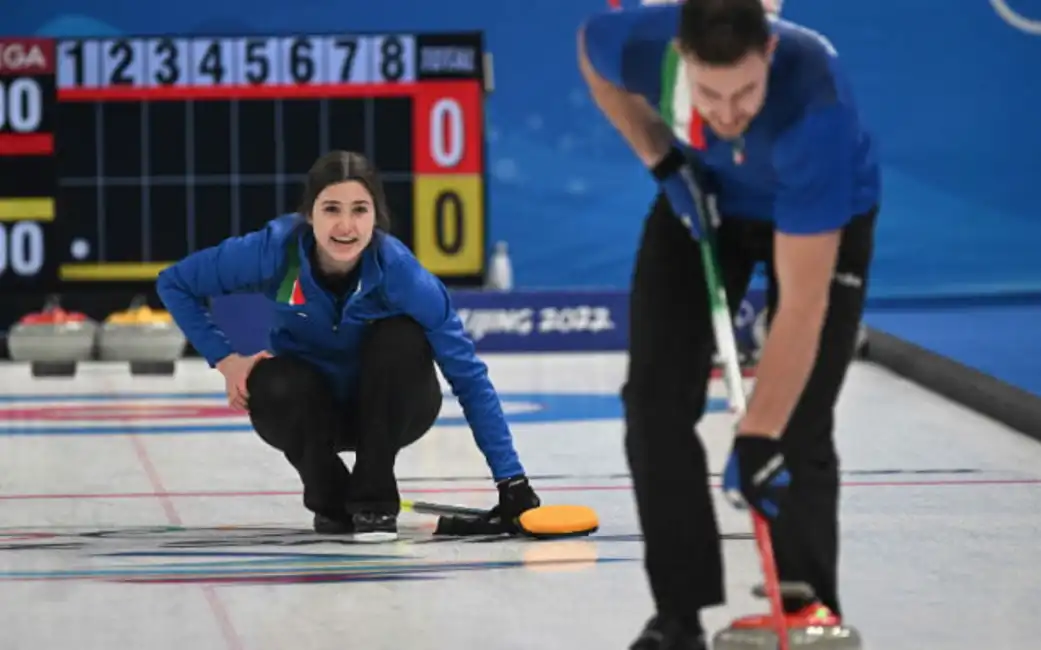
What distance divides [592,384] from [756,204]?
390 centimetres

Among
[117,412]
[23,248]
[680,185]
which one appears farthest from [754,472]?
[23,248]

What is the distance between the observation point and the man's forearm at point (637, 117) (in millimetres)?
2574

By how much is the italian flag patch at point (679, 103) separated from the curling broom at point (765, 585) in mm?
88

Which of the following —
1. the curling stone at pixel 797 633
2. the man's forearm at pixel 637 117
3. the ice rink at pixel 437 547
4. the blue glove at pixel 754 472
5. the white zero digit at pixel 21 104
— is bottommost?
the ice rink at pixel 437 547

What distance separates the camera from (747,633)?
2.54 meters

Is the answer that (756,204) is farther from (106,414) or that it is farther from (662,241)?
(106,414)

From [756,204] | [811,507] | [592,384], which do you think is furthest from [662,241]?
[592,384]

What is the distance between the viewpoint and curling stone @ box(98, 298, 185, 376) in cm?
677

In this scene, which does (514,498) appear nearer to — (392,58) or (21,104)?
(392,58)

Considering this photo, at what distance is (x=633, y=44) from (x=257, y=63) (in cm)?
469

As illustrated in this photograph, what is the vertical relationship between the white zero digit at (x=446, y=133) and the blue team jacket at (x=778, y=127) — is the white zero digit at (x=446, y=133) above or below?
above

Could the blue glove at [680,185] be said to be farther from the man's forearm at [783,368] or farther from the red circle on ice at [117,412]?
the red circle on ice at [117,412]

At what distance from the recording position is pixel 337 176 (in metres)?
3.56

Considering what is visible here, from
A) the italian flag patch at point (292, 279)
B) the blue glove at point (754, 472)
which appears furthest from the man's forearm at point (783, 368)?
the italian flag patch at point (292, 279)
